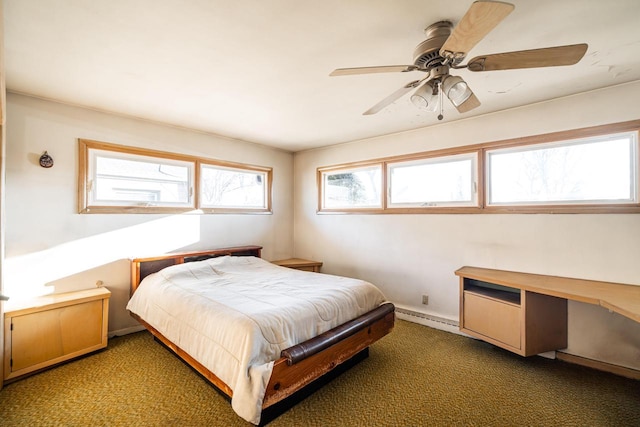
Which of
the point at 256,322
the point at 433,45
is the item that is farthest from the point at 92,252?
the point at 433,45

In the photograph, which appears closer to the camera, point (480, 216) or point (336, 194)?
point (480, 216)

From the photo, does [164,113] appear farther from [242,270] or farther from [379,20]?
[379,20]

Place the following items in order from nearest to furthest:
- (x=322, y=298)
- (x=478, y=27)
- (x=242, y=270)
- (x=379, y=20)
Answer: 1. (x=478, y=27)
2. (x=379, y=20)
3. (x=322, y=298)
4. (x=242, y=270)

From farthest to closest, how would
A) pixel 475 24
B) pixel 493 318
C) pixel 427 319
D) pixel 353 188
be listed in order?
pixel 353 188, pixel 427 319, pixel 493 318, pixel 475 24

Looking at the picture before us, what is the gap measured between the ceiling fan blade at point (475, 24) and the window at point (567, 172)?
6.54 feet

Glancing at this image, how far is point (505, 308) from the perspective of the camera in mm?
2422

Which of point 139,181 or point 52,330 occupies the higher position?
point 139,181

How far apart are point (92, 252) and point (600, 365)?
4832mm

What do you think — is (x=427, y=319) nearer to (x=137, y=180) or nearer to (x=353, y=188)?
(x=353, y=188)

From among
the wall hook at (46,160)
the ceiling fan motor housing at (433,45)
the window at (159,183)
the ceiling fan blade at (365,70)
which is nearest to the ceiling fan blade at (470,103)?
the ceiling fan motor housing at (433,45)

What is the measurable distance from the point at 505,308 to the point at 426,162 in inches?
71.4

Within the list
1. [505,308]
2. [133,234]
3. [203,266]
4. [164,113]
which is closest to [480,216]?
[505,308]

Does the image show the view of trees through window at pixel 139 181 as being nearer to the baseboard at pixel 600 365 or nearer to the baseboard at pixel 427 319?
the baseboard at pixel 427 319

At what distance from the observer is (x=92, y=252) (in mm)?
2832
